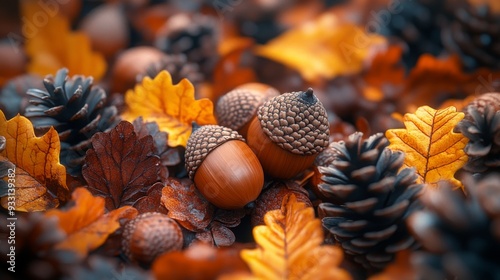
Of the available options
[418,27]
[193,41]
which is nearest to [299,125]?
[193,41]

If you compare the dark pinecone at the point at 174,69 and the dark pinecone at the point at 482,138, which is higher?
the dark pinecone at the point at 174,69

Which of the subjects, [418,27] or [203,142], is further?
[418,27]

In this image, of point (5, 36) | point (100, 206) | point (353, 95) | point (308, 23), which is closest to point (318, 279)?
point (100, 206)

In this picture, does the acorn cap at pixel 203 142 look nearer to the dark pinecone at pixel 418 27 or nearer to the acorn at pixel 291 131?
the acorn at pixel 291 131

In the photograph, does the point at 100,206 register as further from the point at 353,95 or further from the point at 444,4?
the point at 444,4

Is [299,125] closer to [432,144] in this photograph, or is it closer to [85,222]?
[432,144]

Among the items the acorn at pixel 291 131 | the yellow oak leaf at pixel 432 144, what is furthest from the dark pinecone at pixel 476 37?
the acorn at pixel 291 131

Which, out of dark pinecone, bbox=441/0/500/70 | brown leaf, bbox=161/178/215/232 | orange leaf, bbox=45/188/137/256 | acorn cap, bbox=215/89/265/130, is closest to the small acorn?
acorn cap, bbox=215/89/265/130
